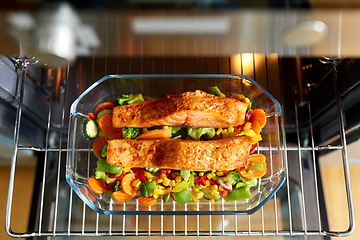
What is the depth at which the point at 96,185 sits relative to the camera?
1212 millimetres

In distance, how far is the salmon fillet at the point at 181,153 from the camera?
1124mm

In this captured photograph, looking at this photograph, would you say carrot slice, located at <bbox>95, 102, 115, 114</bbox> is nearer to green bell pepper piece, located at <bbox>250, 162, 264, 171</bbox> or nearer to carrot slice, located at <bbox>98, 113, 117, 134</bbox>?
carrot slice, located at <bbox>98, 113, 117, 134</bbox>

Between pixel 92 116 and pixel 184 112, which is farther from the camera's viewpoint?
A: pixel 92 116

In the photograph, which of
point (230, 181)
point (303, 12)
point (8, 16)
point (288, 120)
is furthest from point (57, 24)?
point (288, 120)

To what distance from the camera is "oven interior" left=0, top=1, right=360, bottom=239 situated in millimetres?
1248

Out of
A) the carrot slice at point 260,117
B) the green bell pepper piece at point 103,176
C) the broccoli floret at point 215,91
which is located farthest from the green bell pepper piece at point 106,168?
the carrot slice at point 260,117

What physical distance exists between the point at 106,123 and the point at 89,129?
0.25 ft

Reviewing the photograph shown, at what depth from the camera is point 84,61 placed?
150cm

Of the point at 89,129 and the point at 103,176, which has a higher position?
the point at 89,129

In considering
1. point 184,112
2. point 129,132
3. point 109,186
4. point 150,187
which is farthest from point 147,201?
point 184,112

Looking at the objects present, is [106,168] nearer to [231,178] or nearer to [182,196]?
[182,196]

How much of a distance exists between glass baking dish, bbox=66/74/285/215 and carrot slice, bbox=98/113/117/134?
0.09 meters

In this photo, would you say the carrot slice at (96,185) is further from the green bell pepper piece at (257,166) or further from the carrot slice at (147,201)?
the green bell pepper piece at (257,166)

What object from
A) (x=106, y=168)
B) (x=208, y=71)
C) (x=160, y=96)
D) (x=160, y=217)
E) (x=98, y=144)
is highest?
(x=208, y=71)
